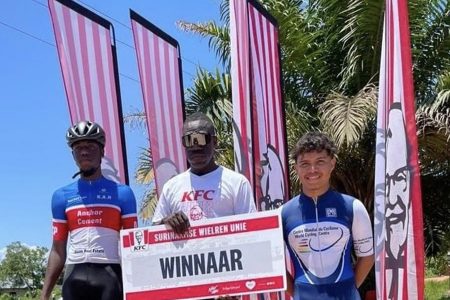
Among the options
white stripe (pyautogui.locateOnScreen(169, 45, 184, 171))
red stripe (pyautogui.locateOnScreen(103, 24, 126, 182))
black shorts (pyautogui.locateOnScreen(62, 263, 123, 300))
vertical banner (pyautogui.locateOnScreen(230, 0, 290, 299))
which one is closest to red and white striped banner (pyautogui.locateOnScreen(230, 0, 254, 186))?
vertical banner (pyautogui.locateOnScreen(230, 0, 290, 299))

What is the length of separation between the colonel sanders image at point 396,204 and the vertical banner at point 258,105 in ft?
3.85

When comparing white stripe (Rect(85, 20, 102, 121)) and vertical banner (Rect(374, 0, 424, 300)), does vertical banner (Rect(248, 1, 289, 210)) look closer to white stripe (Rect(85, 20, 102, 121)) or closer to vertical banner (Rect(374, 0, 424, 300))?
vertical banner (Rect(374, 0, 424, 300))

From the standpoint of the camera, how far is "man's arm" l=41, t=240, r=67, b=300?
4.18m

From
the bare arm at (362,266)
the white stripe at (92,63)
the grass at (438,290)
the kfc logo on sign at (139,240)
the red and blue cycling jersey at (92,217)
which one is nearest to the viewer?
the bare arm at (362,266)

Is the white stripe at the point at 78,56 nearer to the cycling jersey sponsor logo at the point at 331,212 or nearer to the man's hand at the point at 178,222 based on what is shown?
the man's hand at the point at 178,222

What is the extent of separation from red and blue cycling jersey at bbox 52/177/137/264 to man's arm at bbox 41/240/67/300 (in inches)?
2.1

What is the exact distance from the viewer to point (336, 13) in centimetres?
1298

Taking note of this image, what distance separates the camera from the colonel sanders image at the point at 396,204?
20.2 feet

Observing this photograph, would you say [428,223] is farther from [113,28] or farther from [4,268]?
[4,268]

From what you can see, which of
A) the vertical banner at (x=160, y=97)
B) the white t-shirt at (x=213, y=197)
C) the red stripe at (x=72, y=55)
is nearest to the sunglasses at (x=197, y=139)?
the white t-shirt at (x=213, y=197)

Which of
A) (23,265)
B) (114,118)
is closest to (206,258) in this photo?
(114,118)

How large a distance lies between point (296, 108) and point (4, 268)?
8208 cm

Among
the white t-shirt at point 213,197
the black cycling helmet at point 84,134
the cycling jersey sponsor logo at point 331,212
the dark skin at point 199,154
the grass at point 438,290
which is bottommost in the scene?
the grass at point 438,290

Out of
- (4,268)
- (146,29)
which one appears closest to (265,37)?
(146,29)
